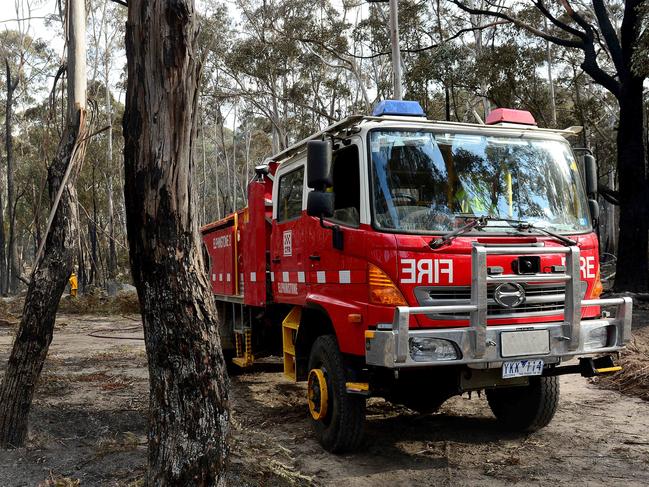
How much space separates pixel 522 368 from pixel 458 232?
1086 millimetres

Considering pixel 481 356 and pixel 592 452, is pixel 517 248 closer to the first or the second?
pixel 481 356

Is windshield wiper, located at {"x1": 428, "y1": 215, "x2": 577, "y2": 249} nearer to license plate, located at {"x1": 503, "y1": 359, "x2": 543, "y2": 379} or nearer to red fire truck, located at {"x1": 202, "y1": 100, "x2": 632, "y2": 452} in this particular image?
red fire truck, located at {"x1": 202, "y1": 100, "x2": 632, "y2": 452}

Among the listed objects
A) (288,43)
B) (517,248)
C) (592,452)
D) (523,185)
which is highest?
(288,43)

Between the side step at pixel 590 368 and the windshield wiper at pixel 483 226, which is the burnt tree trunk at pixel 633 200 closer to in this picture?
the side step at pixel 590 368

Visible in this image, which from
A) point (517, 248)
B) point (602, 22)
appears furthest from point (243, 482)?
point (602, 22)

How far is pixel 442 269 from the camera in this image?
4.41m

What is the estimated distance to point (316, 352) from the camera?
208 inches

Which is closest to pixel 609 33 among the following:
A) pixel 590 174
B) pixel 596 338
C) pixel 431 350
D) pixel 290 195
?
pixel 590 174

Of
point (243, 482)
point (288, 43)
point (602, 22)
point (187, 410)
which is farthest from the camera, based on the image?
point (288, 43)

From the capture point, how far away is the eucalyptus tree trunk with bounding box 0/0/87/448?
16.8 ft

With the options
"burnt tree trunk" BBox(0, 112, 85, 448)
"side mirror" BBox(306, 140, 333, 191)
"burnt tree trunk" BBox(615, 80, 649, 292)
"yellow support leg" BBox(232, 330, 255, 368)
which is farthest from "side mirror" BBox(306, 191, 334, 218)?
"burnt tree trunk" BBox(615, 80, 649, 292)

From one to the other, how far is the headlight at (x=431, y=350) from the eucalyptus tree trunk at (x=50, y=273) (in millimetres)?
2992

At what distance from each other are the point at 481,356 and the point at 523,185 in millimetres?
1575

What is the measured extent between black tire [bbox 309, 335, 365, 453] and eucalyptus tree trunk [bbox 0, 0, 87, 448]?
2.33m
